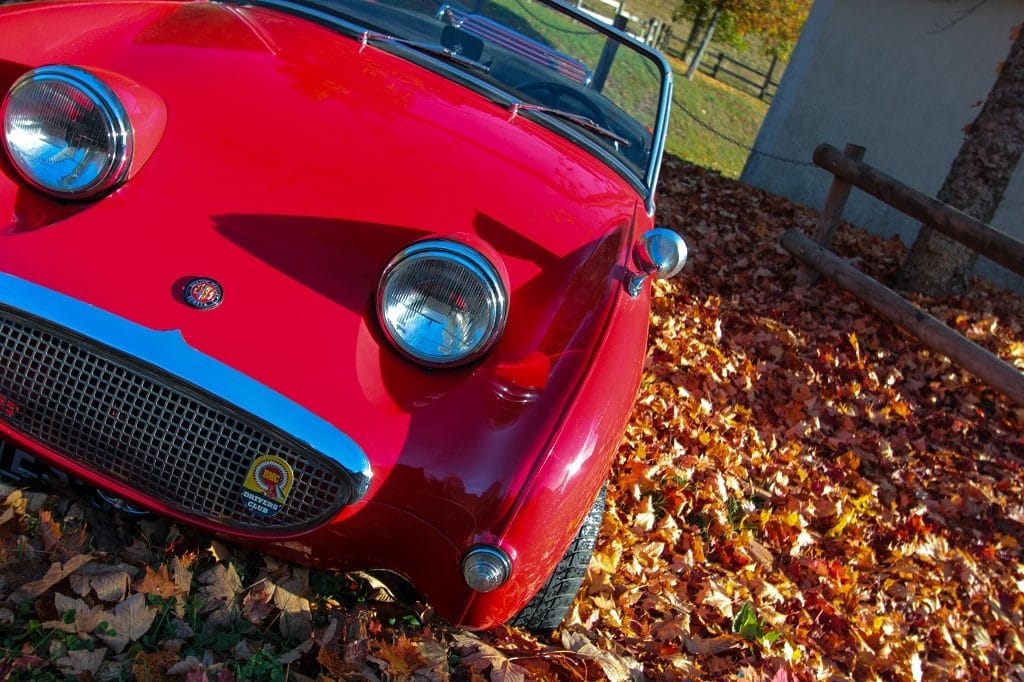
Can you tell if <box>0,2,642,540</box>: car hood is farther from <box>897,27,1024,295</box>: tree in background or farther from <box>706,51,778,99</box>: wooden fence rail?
<box>706,51,778,99</box>: wooden fence rail

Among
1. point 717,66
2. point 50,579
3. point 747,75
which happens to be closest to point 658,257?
point 50,579

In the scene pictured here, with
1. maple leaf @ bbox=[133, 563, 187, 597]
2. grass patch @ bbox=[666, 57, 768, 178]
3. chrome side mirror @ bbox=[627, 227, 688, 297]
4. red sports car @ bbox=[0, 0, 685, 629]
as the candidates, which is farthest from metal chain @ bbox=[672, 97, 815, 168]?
maple leaf @ bbox=[133, 563, 187, 597]

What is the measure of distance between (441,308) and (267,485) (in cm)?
54

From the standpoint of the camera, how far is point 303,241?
7.03ft

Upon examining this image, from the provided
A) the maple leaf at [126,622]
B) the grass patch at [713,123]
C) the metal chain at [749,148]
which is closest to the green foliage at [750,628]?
the maple leaf at [126,622]

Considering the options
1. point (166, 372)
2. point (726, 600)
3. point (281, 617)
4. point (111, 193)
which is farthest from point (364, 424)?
point (726, 600)

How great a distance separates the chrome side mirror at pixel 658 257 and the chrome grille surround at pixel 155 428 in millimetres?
928

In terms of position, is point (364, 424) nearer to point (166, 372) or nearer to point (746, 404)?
point (166, 372)

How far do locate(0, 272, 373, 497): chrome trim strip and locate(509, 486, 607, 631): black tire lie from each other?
2.14ft

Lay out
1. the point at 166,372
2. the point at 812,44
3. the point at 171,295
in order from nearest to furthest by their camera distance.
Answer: the point at 166,372 → the point at 171,295 → the point at 812,44

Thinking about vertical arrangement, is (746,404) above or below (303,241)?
below

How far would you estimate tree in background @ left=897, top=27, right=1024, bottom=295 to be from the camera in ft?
18.7

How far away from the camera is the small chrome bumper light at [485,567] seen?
188 centimetres

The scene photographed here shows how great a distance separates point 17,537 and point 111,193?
85 centimetres
